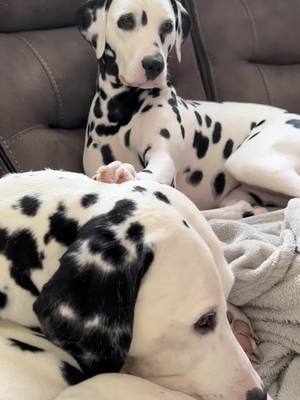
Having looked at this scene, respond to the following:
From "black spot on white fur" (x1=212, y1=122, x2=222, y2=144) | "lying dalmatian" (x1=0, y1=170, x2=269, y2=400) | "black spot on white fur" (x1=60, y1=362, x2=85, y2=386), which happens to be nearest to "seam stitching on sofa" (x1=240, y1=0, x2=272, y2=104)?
"black spot on white fur" (x1=212, y1=122, x2=222, y2=144)

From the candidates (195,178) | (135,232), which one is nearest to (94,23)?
(195,178)

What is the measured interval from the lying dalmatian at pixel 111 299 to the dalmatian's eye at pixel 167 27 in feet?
3.74

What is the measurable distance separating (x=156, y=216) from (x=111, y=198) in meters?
0.08

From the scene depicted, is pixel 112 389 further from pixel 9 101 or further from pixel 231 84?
pixel 231 84

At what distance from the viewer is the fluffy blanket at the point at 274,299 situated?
48.3 inches

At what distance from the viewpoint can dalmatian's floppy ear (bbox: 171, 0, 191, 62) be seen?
2129 millimetres

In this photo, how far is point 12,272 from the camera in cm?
96

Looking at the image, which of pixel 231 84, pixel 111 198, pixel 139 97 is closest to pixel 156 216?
pixel 111 198

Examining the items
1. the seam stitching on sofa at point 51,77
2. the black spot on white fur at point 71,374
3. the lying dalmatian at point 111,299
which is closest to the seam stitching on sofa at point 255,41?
the seam stitching on sofa at point 51,77

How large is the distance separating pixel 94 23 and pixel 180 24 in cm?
32

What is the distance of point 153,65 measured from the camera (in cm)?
194

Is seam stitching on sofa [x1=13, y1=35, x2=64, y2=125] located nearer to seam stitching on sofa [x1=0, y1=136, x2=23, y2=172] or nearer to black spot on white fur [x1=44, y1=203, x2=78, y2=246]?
seam stitching on sofa [x1=0, y1=136, x2=23, y2=172]

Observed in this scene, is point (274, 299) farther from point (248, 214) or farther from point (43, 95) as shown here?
point (43, 95)

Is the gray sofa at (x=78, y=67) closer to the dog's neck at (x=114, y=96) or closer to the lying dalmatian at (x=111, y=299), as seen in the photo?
the dog's neck at (x=114, y=96)
